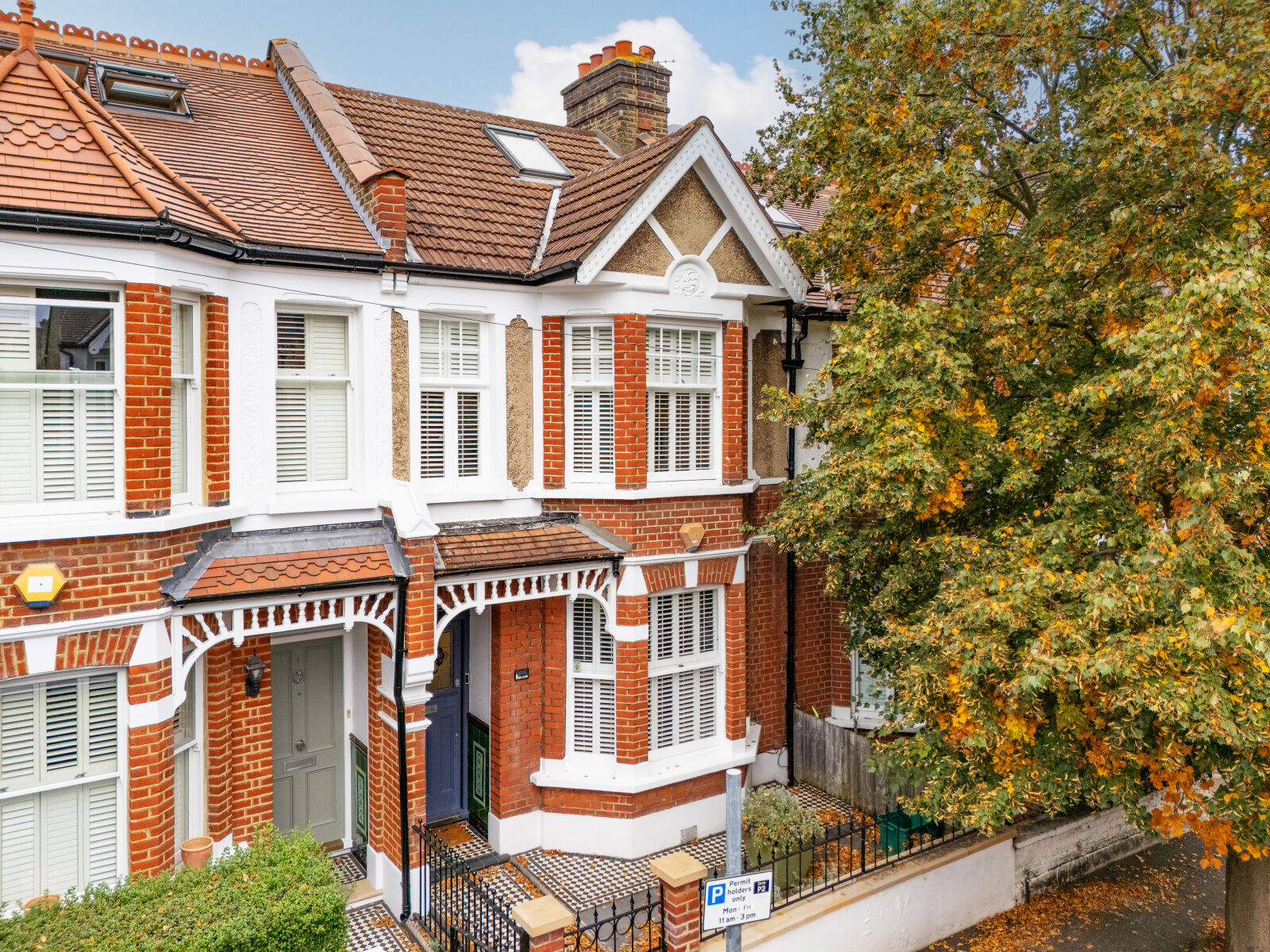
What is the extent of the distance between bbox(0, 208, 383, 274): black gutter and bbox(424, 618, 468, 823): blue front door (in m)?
4.93

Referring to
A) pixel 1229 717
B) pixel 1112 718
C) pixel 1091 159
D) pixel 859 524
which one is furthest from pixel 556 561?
pixel 1091 159

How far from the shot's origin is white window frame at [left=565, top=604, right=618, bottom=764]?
1051cm

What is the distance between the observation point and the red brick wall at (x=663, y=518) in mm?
10172

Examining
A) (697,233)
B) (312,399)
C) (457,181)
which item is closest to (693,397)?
(697,233)

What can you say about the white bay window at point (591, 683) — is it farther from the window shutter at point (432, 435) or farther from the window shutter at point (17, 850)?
the window shutter at point (17, 850)

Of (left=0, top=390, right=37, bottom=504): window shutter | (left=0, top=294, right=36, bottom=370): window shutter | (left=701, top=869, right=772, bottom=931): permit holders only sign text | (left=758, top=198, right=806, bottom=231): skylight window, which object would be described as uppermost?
(left=758, top=198, right=806, bottom=231): skylight window

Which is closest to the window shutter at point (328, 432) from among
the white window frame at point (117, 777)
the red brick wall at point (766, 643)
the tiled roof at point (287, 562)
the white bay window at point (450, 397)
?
the tiled roof at point (287, 562)

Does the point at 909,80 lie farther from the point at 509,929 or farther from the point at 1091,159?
the point at 509,929

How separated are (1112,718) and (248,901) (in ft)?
22.9

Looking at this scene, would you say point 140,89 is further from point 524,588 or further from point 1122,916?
point 1122,916

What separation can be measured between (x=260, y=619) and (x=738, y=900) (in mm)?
5207

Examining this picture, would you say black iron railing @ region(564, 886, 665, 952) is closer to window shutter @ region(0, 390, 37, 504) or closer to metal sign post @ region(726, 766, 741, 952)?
metal sign post @ region(726, 766, 741, 952)

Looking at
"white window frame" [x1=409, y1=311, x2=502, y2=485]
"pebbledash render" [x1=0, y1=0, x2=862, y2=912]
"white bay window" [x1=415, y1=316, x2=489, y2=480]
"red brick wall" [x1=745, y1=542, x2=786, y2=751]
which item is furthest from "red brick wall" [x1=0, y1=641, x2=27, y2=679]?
"red brick wall" [x1=745, y1=542, x2=786, y2=751]

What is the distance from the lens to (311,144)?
1104cm
